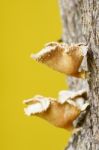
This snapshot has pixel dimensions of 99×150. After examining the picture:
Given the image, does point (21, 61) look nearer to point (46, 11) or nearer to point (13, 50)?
point (13, 50)

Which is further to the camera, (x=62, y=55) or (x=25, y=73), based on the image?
(x=25, y=73)

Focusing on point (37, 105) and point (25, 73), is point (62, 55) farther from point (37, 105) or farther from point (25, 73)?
point (25, 73)

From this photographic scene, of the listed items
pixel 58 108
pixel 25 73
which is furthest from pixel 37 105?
pixel 25 73

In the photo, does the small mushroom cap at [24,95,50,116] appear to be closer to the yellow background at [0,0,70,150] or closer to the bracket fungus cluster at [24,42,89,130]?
the bracket fungus cluster at [24,42,89,130]

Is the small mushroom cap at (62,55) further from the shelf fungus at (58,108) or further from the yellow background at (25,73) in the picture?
the yellow background at (25,73)

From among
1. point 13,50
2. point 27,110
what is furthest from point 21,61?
point 27,110

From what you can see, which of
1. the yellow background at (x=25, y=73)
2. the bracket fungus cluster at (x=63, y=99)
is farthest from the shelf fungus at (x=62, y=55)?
the yellow background at (x=25, y=73)
